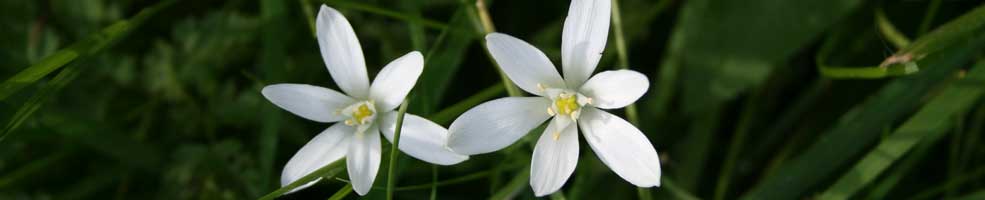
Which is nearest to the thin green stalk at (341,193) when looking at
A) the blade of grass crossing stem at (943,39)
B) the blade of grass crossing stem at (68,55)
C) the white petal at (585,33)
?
the white petal at (585,33)

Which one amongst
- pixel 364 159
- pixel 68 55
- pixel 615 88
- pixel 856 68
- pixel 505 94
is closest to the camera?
pixel 615 88

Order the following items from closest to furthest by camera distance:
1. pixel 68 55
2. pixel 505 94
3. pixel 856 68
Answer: pixel 68 55 < pixel 856 68 < pixel 505 94

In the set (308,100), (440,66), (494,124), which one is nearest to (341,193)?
(308,100)

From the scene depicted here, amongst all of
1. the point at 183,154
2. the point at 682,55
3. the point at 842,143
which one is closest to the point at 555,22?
the point at 682,55

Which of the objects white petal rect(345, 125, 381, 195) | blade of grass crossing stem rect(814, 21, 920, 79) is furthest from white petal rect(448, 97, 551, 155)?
blade of grass crossing stem rect(814, 21, 920, 79)

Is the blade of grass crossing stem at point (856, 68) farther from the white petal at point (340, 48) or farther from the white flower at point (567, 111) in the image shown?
the white petal at point (340, 48)

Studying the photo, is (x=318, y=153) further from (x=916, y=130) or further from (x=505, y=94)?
(x=916, y=130)

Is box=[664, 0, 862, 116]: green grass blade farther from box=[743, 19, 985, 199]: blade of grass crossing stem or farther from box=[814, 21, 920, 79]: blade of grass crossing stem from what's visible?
box=[743, 19, 985, 199]: blade of grass crossing stem
